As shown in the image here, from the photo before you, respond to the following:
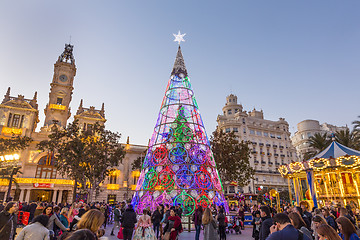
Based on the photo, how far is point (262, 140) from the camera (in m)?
55.9

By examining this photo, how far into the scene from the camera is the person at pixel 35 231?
12.5 ft

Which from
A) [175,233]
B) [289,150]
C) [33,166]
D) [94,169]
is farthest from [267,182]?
[175,233]

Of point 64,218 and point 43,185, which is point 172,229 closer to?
point 64,218

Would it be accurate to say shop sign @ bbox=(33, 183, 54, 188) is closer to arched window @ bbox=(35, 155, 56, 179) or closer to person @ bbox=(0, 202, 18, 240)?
arched window @ bbox=(35, 155, 56, 179)

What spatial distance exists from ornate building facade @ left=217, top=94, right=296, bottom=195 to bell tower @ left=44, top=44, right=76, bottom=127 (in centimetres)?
3299

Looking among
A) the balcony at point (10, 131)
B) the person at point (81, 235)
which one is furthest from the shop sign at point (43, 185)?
the person at point (81, 235)

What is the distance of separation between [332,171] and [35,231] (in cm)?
2265

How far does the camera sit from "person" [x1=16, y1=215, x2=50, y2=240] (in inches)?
150

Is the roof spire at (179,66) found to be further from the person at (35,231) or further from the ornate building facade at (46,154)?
the ornate building facade at (46,154)

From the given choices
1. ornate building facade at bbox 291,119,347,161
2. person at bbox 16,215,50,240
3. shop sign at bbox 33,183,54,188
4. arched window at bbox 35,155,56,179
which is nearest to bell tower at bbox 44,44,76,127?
arched window at bbox 35,155,56,179

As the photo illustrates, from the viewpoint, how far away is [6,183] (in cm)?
3188

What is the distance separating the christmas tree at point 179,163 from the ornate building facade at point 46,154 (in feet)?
62.2

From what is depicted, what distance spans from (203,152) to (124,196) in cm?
2684

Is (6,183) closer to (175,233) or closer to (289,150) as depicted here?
(175,233)
